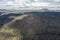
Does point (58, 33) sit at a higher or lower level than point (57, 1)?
higher

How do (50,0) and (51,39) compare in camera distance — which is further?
(50,0)

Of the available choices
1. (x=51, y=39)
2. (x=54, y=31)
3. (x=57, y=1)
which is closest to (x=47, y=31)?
(x=54, y=31)

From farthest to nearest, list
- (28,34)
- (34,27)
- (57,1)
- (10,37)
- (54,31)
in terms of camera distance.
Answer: (57,1)
(34,27)
(54,31)
(28,34)
(10,37)

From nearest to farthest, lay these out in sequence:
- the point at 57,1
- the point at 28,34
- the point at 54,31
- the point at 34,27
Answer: the point at 28,34, the point at 54,31, the point at 34,27, the point at 57,1

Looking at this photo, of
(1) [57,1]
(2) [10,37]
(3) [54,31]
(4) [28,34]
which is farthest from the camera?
(1) [57,1]

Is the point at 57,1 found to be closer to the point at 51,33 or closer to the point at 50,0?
the point at 50,0

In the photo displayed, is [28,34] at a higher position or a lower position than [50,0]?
higher

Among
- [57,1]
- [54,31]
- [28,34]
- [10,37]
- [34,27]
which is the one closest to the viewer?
[10,37]

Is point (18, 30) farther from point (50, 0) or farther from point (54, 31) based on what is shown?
point (50, 0)

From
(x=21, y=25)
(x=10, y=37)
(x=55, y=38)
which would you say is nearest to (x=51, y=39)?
(x=55, y=38)
